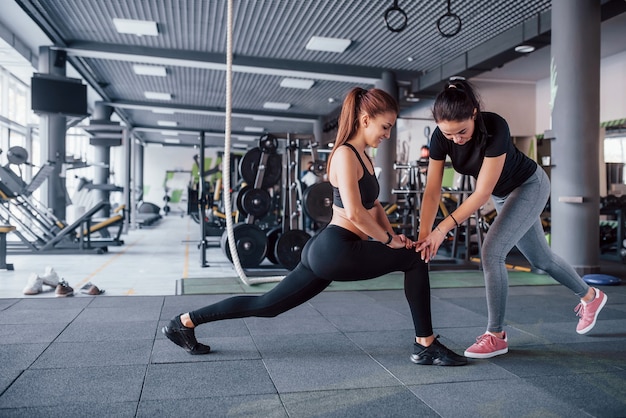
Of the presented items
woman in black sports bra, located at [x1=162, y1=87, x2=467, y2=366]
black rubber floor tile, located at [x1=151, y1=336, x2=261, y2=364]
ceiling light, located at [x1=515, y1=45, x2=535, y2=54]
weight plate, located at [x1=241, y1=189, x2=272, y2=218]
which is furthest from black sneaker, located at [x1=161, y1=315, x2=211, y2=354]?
ceiling light, located at [x1=515, y1=45, x2=535, y2=54]

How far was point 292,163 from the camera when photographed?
5.99 m

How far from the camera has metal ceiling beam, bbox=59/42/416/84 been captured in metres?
9.10

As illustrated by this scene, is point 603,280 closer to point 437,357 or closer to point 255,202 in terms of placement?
point 437,357

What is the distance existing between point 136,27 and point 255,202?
4.04 m

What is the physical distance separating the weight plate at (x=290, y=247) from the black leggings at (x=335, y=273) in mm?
3133

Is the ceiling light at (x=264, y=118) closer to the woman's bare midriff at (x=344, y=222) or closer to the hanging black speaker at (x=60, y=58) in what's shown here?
the hanging black speaker at (x=60, y=58)

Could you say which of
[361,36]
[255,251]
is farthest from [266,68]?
[255,251]

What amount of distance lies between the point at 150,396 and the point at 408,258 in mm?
1133

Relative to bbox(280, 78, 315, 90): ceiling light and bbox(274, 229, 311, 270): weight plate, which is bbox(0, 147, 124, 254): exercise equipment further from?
bbox(280, 78, 315, 90): ceiling light

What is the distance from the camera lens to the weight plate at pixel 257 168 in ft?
19.8

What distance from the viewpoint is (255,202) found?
591 cm

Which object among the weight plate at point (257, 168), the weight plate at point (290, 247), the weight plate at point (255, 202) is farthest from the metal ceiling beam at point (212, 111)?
the weight plate at point (290, 247)

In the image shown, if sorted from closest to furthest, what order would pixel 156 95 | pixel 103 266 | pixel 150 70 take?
pixel 103 266
pixel 150 70
pixel 156 95

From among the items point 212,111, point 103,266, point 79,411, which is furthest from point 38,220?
point 212,111
